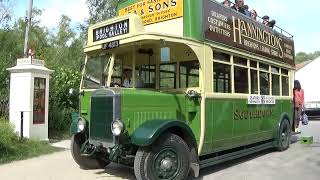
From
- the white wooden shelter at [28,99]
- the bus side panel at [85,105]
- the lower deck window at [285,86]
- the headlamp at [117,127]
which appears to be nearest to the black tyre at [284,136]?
the lower deck window at [285,86]

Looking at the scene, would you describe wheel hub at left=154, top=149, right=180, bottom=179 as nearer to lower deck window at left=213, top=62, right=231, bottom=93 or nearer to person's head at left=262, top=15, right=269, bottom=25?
lower deck window at left=213, top=62, right=231, bottom=93

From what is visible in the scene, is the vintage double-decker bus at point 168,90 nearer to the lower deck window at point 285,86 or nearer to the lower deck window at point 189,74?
the lower deck window at point 189,74

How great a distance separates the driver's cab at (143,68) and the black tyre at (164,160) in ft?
4.79

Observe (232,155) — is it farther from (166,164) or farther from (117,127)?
(117,127)

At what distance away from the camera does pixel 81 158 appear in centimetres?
921

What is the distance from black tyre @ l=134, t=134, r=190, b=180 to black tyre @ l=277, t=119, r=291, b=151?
4984mm

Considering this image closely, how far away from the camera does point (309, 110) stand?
26.1 metres

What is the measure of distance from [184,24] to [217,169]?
3.03 meters

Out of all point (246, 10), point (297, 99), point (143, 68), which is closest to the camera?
point (143, 68)

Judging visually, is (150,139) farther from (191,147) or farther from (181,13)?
(181,13)

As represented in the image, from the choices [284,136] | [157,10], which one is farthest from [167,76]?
[284,136]

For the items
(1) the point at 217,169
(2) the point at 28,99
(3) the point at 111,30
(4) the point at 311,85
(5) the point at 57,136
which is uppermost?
(3) the point at 111,30

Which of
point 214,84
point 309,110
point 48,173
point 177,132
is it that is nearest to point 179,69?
point 214,84

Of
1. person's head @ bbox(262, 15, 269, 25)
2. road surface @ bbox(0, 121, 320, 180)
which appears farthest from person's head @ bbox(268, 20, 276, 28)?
road surface @ bbox(0, 121, 320, 180)
